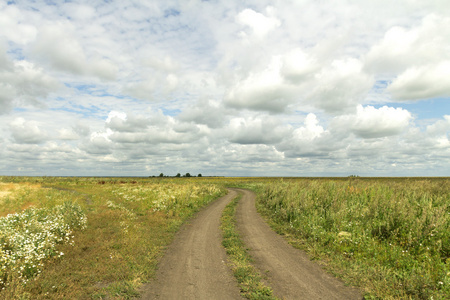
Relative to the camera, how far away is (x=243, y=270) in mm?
8414

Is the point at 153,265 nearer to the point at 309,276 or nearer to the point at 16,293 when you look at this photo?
the point at 16,293

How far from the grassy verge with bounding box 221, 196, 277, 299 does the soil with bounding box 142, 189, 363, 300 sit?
0.82ft

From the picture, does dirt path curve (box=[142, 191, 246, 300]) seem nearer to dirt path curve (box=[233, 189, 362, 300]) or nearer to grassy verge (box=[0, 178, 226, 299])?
grassy verge (box=[0, 178, 226, 299])

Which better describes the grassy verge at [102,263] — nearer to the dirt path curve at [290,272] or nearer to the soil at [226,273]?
the soil at [226,273]

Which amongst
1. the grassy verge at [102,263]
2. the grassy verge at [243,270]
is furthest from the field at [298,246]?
the grassy verge at [243,270]

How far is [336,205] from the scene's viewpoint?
15656mm

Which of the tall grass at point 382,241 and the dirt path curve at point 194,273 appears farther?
the tall grass at point 382,241

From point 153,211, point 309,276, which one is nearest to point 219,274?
point 309,276

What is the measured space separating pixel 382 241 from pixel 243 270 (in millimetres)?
7424

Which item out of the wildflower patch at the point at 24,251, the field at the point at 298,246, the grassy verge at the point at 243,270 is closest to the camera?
the grassy verge at the point at 243,270

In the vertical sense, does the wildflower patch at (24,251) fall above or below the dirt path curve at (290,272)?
above

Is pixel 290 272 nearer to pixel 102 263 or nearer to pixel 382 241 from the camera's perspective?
pixel 382 241

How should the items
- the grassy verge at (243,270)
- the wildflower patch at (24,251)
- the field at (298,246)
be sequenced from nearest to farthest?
the grassy verge at (243,270)
the field at (298,246)
the wildflower patch at (24,251)

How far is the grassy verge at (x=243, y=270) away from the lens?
6.93 meters
